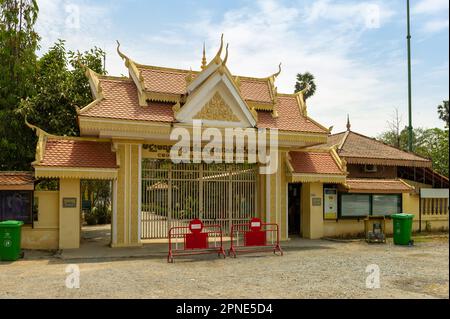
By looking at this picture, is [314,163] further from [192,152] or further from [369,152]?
[369,152]

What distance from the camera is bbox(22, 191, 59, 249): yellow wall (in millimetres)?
13445

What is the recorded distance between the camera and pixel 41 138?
45.3 feet

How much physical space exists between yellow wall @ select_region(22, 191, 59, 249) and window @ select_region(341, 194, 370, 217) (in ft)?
35.4

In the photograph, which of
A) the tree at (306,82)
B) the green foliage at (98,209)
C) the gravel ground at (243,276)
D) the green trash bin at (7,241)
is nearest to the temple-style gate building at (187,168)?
the green trash bin at (7,241)

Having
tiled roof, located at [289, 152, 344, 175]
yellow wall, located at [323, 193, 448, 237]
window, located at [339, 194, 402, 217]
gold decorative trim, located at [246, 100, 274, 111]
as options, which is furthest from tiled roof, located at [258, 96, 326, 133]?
yellow wall, located at [323, 193, 448, 237]

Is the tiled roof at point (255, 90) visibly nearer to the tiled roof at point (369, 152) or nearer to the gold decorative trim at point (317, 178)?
the gold decorative trim at point (317, 178)

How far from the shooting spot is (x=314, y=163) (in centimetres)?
1703

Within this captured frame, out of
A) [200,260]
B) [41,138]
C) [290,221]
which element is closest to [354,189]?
[290,221]

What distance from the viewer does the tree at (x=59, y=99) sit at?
17844 mm

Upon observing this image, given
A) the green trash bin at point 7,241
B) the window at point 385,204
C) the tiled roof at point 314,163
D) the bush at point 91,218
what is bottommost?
the bush at point 91,218

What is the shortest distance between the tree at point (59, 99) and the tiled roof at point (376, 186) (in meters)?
11.8

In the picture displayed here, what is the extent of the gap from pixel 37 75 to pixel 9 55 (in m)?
1.49

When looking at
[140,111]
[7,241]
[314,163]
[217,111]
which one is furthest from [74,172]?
[314,163]
